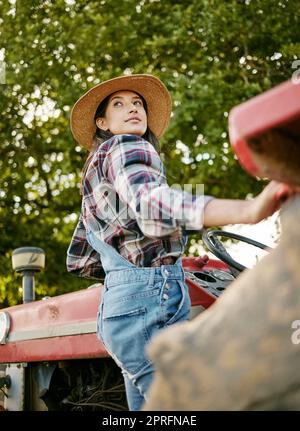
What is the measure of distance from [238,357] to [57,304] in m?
1.97

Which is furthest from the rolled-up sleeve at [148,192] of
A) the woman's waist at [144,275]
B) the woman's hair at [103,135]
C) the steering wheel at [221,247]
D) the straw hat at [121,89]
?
the steering wheel at [221,247]

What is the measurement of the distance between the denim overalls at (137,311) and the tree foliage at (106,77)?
597 centimetres

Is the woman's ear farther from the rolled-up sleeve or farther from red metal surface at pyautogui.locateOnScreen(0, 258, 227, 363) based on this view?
red metal surface at pyautogui.locateOnScreen(0, 258, 227, 363)

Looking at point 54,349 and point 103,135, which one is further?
point 54,349

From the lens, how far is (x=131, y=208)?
1.67 m

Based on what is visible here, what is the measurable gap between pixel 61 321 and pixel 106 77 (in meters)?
5.94

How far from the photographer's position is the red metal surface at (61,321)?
2537mm

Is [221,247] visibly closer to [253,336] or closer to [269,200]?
[269,200]

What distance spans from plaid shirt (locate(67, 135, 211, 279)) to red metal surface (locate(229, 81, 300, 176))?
429 mm

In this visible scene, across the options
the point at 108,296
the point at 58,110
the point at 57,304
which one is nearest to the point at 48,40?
the point at 58,110

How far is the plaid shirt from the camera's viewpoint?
1.49 metres

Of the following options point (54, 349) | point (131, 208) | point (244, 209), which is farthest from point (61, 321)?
point (244, 209)

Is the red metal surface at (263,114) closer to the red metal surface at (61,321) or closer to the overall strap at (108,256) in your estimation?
the overall strap at (108,256)

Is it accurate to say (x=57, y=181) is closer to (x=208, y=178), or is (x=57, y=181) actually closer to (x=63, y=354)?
(x=208, y=178)
